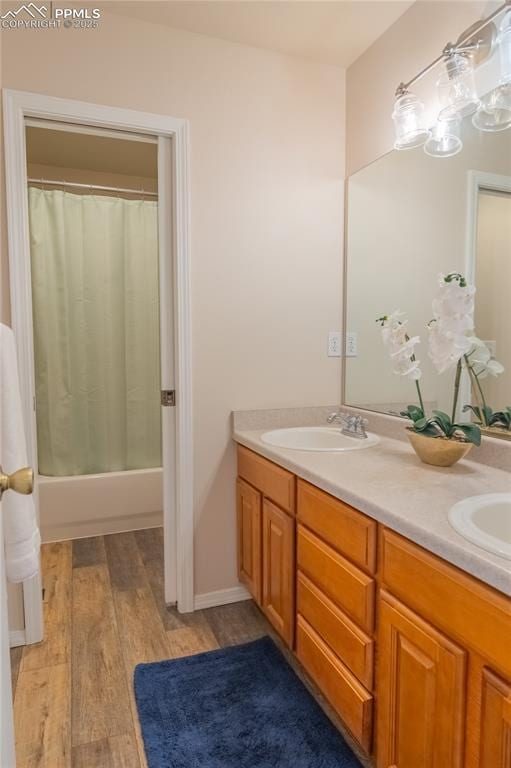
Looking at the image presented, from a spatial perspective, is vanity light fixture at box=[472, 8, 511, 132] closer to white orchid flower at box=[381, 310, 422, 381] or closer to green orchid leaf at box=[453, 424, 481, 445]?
white orchid flower at box=[381, 310, 422, 381]

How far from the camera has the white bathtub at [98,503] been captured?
2740 millimetres

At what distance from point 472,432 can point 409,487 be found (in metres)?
0.31

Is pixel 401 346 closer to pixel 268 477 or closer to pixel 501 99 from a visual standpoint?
pixel 268 477

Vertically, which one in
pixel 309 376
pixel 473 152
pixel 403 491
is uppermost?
pixel 473 152

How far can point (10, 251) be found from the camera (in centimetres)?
167

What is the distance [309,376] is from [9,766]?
5.49 ft

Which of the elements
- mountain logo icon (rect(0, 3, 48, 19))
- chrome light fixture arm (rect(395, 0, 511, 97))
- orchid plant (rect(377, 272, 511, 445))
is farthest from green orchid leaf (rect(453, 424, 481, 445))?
mountain logo icon (rect(0, 3, 48, 19))

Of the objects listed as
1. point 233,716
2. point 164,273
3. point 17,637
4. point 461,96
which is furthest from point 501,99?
point 17,637

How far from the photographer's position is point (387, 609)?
1060 mm

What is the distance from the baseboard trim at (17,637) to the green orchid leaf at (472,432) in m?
1.80

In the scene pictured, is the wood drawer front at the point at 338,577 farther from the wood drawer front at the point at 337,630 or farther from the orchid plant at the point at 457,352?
the orchid plant at the point at 457,352

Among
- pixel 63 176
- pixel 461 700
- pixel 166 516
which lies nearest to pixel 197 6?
pixel 63 176

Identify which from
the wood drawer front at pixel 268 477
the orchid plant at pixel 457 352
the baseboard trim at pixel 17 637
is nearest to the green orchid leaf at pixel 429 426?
the orchid plant at pixel 457 352

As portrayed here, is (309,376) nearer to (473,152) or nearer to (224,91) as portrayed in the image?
(473,152)
